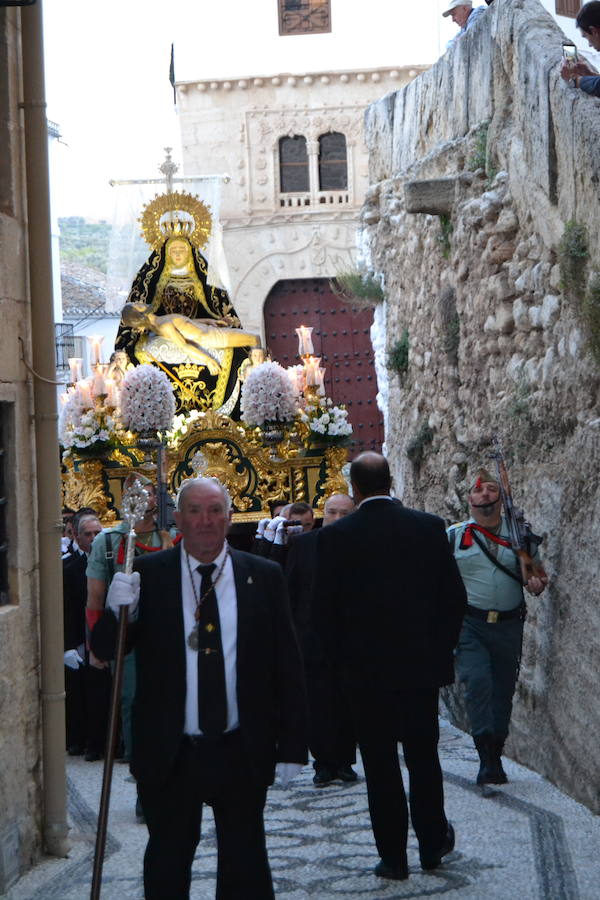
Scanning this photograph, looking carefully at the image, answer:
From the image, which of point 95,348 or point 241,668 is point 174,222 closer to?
point 95,348

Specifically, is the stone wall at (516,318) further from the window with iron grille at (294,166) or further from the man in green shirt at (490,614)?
the window with iron grille at (294,166)

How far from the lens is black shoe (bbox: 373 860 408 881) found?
5742 millimetres

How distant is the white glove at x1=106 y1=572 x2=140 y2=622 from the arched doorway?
965 inches

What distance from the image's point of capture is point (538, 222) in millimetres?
9117

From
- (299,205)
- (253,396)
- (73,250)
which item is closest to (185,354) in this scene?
(253,396)

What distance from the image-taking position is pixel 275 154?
30984 mm

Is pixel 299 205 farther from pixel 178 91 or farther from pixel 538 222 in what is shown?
pixel 538 222

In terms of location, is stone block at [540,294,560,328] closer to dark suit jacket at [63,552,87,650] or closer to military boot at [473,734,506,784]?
military boot at [473,734,506,784]

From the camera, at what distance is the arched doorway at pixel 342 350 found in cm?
2970

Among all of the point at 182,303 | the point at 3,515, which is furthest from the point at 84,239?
the point at 3,515

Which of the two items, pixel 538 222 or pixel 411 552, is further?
pixel 538 222

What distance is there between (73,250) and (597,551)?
84.3 metres

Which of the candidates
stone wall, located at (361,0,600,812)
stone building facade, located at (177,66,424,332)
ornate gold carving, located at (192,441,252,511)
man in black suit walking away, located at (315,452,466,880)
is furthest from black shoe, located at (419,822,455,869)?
stone building facade, located at (177,66,424,332)

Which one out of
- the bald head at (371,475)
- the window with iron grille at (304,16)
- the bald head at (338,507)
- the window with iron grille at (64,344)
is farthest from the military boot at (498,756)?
the window with iron grille at (64,344)
